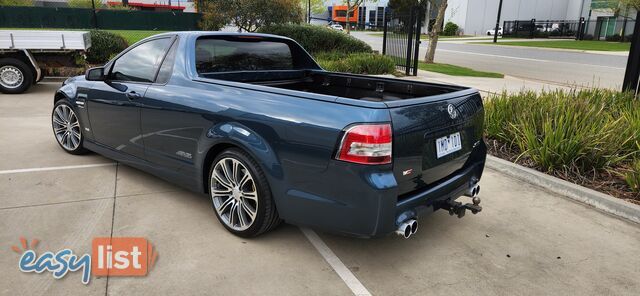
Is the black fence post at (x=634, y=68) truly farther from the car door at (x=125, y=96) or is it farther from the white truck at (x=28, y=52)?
the white truck at (x=28, y=52)

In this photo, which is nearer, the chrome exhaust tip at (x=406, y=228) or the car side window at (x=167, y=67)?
the chrome exhaust tip at (x=406, y=228)

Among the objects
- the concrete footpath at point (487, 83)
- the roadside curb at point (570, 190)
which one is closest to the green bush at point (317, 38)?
the concrete footpath at point (487, 83)

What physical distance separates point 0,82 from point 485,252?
10.5m

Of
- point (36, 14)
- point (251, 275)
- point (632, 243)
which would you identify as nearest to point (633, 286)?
point (632, 243)

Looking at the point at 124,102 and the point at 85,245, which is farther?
the point at 124,102

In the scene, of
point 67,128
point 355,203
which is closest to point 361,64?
point 67,128

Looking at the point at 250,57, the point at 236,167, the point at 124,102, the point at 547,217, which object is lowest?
the point at 547,217

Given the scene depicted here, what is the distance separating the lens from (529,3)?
61531 mm

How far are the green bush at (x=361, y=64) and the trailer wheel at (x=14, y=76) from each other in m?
7.28

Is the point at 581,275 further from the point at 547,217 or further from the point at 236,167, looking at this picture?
the point at 236,167

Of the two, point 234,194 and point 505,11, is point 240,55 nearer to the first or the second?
point 234,194

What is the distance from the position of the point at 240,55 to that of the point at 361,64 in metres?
9.75

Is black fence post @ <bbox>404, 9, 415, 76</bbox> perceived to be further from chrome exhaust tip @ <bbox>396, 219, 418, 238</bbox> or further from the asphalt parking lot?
chrome exhaust tip @ <bbox>396, 219, 418, 238</bbox>

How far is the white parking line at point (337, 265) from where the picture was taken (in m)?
2.92
